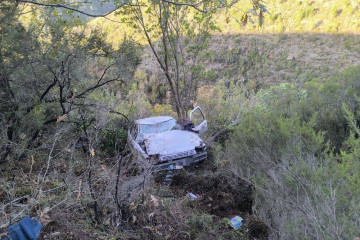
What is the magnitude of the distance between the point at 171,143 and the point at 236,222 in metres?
3.13

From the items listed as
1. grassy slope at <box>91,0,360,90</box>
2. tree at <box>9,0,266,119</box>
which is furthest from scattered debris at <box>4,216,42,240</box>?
grassy slope at <box>91,0,360,90</box>

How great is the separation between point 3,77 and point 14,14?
1686 millimetres

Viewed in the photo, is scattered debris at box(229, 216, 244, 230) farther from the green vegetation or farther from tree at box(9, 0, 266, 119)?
tree at box(9, 0, 266, 119)

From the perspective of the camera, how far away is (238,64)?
36656 mm

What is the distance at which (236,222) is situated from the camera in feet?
14.5

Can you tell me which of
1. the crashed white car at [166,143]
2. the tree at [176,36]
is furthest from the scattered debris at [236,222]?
the tree at [176,36]

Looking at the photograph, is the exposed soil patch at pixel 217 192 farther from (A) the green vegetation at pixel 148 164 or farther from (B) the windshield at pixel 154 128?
(B) the windshield at pixel 154 128

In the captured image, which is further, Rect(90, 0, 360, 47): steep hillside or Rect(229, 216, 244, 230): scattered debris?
Rect(90, 0, 360, 47): steep hillside

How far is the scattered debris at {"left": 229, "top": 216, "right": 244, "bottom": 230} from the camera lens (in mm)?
4330

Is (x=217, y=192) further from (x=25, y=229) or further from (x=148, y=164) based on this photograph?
(x=25, y=229)

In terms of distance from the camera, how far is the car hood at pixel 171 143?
6.82 meters

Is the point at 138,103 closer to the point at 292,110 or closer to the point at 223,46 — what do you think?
the point at 292,110

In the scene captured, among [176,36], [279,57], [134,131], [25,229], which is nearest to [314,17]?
[279,57]

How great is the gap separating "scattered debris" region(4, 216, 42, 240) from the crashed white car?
3175 mm
